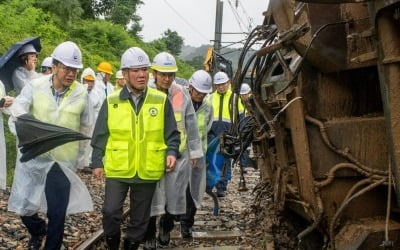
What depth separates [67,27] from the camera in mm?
21156

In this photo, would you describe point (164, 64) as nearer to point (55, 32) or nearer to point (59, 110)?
point (59, 110)

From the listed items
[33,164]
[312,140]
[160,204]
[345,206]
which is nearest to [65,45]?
[33,164]

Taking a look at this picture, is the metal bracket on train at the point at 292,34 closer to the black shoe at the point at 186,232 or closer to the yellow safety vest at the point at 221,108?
the black shoe at the point at 186,232

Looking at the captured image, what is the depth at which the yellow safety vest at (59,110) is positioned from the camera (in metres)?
4.91

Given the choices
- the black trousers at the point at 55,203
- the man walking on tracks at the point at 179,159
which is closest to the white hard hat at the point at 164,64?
the man walking on tracks at the point at 179,159

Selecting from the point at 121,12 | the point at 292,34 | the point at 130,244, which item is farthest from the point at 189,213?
the point at 121,12

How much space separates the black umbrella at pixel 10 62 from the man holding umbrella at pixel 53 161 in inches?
39.0

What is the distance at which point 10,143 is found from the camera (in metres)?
9.69

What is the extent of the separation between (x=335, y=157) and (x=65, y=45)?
2.86m

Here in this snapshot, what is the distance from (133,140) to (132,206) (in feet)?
2.09

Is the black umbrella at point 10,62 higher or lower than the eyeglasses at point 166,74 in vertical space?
higher

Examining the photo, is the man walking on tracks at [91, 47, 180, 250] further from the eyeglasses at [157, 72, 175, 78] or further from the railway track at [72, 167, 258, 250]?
the railway track at [72, 167, 258, 250]

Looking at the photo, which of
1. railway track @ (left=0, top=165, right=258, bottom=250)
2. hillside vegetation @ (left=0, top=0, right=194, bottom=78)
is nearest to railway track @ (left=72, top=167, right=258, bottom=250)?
railway track @ (left=0, top=165, right=258, bottom=250)

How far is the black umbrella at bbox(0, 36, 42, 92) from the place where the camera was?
18.9 ft
